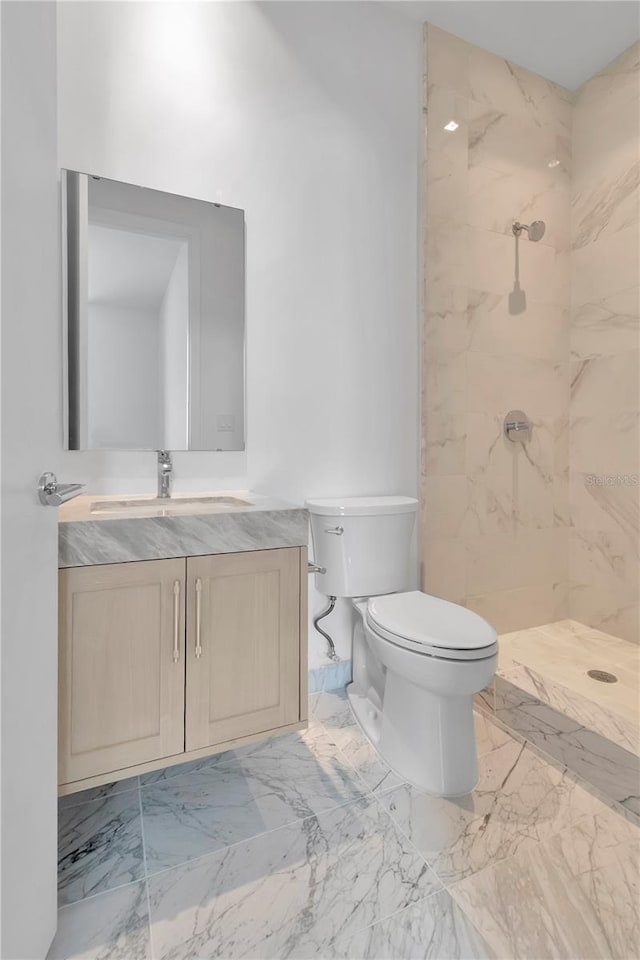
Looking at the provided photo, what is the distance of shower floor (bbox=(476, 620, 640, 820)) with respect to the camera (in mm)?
1410

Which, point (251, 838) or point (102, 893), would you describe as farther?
point (251, 838)

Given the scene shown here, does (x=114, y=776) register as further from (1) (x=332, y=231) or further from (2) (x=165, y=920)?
(1) (x=332, y=231)

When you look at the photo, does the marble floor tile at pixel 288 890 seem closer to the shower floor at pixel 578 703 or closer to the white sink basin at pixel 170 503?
the shower floor at pixel 578 703

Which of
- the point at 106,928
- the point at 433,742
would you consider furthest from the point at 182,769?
the point at 433,742

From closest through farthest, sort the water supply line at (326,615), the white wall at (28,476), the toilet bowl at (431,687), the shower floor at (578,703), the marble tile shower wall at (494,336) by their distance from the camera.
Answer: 1. the white wall at (28,476)
2. the toilet bowl at (431,687)
3. the shower floor at (578,703)
4. the water supply line at (326,615)
5. the marble tile shower wall at (494,336)

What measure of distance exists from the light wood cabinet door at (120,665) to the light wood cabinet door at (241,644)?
4 cm

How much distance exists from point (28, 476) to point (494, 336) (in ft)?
6.44

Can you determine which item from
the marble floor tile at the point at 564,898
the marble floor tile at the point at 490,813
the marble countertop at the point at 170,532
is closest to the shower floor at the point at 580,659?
the marble floor tile at the point at 490,813

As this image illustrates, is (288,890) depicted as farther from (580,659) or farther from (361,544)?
(580,659)

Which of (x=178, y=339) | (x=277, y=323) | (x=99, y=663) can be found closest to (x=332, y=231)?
(x=277, y=323)

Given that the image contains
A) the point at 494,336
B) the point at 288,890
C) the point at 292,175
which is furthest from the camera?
the point at 494,336

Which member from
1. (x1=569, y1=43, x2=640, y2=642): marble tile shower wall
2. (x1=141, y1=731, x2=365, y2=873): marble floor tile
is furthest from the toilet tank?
(x1=569, y1=43, x2=640, y2=642): marble tile shower wall

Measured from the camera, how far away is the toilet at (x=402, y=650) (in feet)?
4.30

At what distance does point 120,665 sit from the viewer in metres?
1.08
